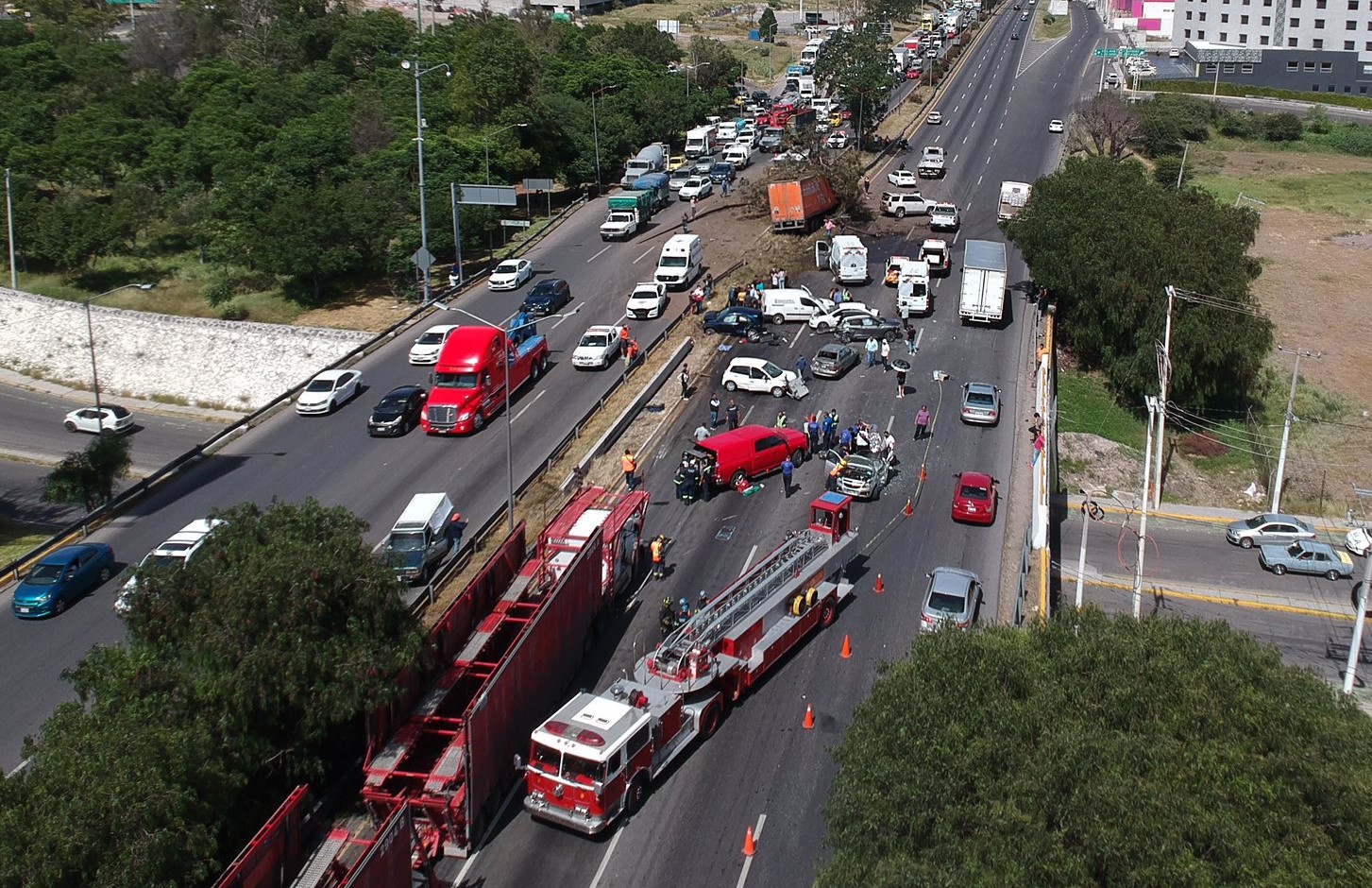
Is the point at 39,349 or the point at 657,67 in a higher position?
the point at 657,67

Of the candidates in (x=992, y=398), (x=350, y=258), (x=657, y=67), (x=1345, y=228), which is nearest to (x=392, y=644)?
(x=992, y=398)

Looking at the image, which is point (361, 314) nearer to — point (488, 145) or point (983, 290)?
point (488, 145)

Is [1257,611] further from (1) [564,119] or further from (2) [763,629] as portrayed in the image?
(1) [564,119]

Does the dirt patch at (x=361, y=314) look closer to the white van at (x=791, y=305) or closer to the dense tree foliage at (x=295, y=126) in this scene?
the dense tree foliage at (x=295, y=126)

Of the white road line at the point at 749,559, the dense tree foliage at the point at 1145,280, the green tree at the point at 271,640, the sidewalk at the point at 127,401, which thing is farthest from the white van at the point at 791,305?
the green tree at the point at 271,640

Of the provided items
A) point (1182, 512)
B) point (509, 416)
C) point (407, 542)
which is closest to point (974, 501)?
point (1182, 512)
